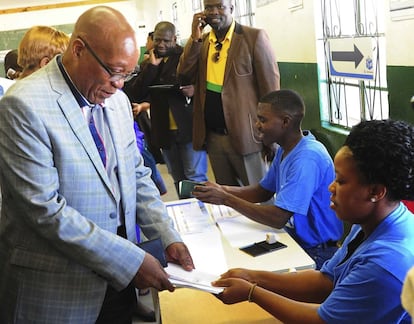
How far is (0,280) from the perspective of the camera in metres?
1.46

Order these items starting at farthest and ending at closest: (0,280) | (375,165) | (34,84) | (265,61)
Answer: (265,61), (0,280), (34,84), (375,165)

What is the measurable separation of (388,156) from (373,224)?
196 millimetres

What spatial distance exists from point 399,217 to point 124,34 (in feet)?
2.75

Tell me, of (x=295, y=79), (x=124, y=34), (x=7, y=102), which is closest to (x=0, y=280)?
(x=7, y=102)

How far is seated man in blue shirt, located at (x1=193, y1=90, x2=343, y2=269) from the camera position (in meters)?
2.01

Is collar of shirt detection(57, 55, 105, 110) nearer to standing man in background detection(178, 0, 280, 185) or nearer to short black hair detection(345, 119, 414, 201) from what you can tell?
short black hair detection(345, 119, 414, 201)

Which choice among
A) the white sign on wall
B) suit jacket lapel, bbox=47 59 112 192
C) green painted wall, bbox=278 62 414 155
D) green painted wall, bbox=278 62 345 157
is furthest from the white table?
green painted wall, bbox=278 62 345 157

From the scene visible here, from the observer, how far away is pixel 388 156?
1.19 meters

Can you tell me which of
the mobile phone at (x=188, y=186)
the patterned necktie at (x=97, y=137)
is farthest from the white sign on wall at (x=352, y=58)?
the patterned necktie at (x=97, y=137)

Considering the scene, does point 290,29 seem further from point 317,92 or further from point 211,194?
point 211,194

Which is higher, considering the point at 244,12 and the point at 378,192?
the point at 244,12

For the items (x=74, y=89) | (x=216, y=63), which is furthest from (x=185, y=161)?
(x=74, y=89)

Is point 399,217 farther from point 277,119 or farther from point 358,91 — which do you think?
point 358,91

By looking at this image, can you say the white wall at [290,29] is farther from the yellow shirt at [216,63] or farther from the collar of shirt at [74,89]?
the collar of shirt at [74,89]
